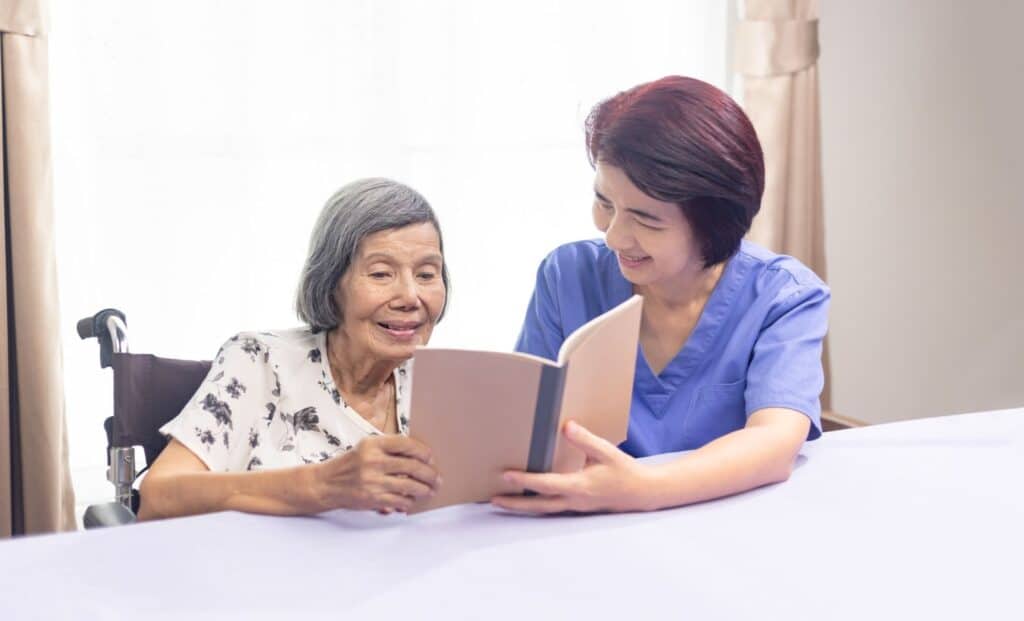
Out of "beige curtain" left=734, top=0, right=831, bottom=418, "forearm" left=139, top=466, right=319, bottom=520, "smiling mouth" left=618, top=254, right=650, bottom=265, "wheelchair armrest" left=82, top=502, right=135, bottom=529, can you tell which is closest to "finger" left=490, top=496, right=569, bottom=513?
"forearm" left=139, top=466, right=319, bottom=520

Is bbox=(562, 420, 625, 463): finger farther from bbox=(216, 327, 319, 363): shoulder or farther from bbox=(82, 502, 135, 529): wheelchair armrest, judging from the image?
bbox=(82, 502, 135, 529): wheelchair armrest

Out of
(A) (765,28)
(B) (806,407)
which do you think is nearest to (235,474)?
(B) (806,407)

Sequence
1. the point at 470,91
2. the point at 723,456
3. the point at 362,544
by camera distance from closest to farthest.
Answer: the point at 362,544 → the point at 723,456 → the point at 470,91

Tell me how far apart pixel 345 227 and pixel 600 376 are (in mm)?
486

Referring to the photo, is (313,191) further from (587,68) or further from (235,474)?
(235,474)

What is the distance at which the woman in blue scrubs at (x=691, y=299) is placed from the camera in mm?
1295

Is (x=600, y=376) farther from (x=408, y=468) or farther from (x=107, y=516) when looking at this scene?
(x=107, y=516)

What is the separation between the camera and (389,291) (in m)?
1.53

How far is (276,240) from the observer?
2.74 metres

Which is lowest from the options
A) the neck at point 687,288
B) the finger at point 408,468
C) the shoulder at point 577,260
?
the finger at point 408,468

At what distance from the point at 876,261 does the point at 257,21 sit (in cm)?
188

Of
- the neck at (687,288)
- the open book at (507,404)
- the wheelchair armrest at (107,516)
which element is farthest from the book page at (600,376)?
the wheelchair armrest at (107,516)

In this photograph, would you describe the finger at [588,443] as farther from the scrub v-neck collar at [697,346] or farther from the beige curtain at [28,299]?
the beige curtain at [28,299]

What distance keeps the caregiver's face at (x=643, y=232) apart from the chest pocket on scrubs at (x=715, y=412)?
0.58 feet
